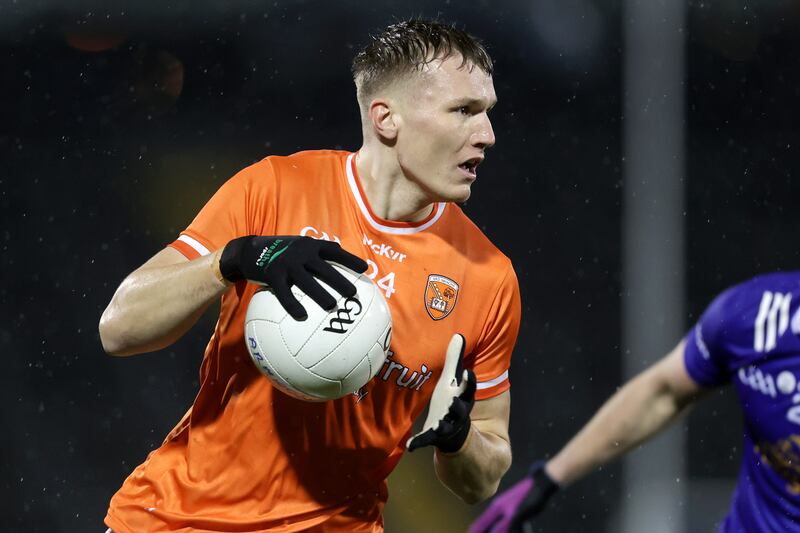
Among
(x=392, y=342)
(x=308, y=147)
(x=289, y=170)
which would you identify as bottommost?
(x=392, y=342)

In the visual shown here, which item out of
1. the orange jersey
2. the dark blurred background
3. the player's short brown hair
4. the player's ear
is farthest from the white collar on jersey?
the dark blurred background

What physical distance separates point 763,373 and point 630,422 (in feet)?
1.00

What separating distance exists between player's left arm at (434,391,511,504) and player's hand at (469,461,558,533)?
0.53 metres

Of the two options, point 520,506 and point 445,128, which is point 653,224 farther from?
point 520,506

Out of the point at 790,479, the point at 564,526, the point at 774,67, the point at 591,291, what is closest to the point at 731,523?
the point at 790,479

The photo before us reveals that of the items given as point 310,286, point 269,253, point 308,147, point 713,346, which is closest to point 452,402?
point 310,286

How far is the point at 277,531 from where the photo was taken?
321 centimetres

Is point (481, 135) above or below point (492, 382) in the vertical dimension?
above

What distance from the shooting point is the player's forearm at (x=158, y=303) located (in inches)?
115

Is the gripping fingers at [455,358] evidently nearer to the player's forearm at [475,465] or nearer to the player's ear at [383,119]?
the player's forearm at [475,465]

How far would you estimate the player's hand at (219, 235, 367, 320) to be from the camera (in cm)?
285

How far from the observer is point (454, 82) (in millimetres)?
3355

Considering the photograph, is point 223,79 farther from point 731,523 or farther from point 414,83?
point 731,523

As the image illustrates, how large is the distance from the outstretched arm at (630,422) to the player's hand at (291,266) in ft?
2.10
